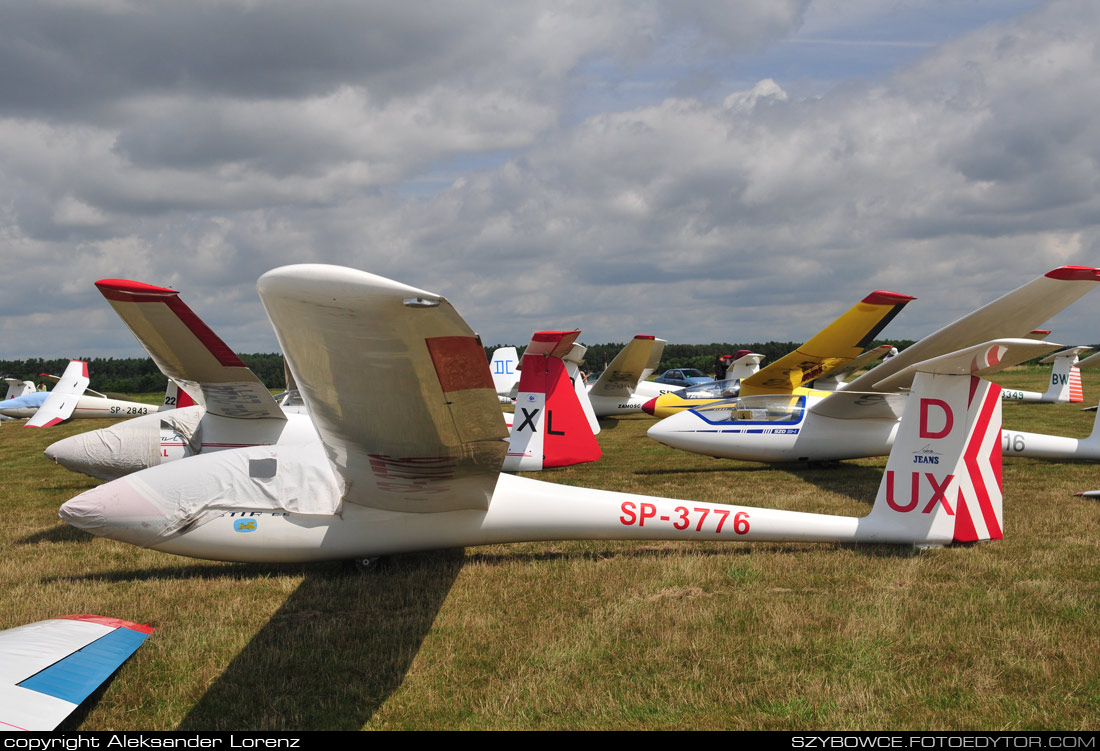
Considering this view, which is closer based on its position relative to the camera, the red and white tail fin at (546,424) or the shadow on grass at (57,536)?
the shadow on grass at (57,536)

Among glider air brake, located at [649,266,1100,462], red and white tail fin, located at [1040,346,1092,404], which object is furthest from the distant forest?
glider air brake, located at [649,266,1100,462]

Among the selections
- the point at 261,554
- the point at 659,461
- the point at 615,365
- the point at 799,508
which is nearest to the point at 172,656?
the point at 261,554

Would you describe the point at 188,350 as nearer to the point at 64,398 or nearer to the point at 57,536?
the point at 57,536

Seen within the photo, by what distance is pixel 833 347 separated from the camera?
489 inches

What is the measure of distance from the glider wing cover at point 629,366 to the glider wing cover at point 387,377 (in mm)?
16624

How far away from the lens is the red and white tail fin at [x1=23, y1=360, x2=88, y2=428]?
77.7 feet

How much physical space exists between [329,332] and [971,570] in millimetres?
5440

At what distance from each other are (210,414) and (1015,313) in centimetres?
1021

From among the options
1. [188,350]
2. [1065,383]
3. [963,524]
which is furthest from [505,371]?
[1065,383]

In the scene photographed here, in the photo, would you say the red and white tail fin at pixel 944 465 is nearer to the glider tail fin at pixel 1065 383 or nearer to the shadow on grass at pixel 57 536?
the shadow on grass at pixel 57 536

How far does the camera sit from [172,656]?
4254 millimetres

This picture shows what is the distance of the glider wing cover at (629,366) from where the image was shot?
2130 centimetres

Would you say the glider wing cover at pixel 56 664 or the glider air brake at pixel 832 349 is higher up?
the glider air brake at pixel 832 349

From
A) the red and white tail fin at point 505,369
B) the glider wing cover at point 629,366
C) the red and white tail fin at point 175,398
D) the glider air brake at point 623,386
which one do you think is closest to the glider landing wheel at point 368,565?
the red and white tail fin at point 175,398
